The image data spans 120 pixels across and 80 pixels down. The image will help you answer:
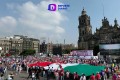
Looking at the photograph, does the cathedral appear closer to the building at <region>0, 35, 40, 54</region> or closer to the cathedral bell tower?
the cathedral bell tower

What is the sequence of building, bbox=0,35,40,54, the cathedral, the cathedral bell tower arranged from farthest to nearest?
1. building, bbox=0,35,40,54
2. the cathedral bell tower
3. the cathedral

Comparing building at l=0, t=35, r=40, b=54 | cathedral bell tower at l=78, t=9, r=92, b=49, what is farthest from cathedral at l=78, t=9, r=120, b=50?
building at l=0, t=35, r=40, b=54

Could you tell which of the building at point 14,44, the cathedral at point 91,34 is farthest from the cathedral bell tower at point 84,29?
the building at point 14,44

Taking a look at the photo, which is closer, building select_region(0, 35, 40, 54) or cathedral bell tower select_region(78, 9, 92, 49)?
cathedral bell tower select_region(78, 9, 92, 49)

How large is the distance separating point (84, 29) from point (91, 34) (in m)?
4.42

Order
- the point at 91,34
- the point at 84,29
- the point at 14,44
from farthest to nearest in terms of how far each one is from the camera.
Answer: the point at 14,44 → the point at 91,34 → the point at 84,29

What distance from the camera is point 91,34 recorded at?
127 m

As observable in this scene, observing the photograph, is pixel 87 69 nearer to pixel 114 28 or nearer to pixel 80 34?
pixel 114 28

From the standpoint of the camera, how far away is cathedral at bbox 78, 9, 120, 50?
4451 inches

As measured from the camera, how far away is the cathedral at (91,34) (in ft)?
371

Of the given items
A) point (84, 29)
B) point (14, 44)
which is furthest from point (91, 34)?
point (14, 44)

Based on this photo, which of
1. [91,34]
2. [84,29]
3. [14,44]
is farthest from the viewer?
[14,44]

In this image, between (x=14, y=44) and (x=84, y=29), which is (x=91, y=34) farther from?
(x=14, y=44)

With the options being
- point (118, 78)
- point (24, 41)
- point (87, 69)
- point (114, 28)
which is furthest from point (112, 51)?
point (24, 41)
